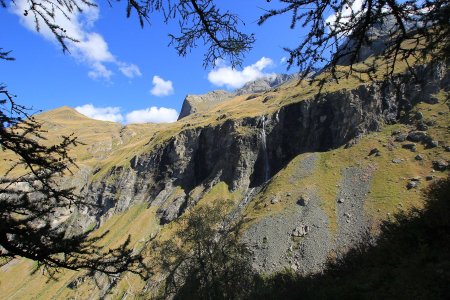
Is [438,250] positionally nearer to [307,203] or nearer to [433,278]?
[433,278]

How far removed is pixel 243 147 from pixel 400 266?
125 meters

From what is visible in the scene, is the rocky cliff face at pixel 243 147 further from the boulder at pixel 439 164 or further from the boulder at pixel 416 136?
the boulder at pixel 439 164

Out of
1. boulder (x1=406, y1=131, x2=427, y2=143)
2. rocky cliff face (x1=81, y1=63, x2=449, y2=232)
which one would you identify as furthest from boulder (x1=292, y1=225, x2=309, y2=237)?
boulder (x1=406, y1=131, x2=427, y2=143)

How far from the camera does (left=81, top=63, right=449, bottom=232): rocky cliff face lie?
359ft

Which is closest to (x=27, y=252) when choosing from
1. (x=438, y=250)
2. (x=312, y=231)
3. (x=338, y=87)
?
(x=438, y=250)

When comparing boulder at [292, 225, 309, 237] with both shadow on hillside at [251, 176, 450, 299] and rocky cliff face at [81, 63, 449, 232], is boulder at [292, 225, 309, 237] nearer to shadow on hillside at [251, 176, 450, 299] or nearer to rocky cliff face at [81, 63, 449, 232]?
rocky cliff face at [81, 63, 449, 232]

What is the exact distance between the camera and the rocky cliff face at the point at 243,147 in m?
110

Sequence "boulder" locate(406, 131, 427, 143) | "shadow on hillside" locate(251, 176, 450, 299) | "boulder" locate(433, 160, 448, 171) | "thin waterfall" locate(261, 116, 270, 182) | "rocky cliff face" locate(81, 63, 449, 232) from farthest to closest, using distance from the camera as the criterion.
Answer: "thin waterfall" locate(261, 116, 270, 182) → "rocky cliff face" locate(81, 63, 449, 232) → "boulder" locate(406, 131, 427, 143) → "boulder" locate(433, 160, 448, 171) → "shadow on hillside" locate(251, 176, 450, 299)

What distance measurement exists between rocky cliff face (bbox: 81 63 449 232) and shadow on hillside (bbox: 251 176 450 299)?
81584mm

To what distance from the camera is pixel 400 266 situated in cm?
1019

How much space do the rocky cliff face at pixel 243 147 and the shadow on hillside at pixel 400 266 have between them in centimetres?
8158

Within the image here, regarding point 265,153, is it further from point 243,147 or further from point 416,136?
point 416,136

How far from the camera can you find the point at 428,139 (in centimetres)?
8931

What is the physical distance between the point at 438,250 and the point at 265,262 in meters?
60.3
